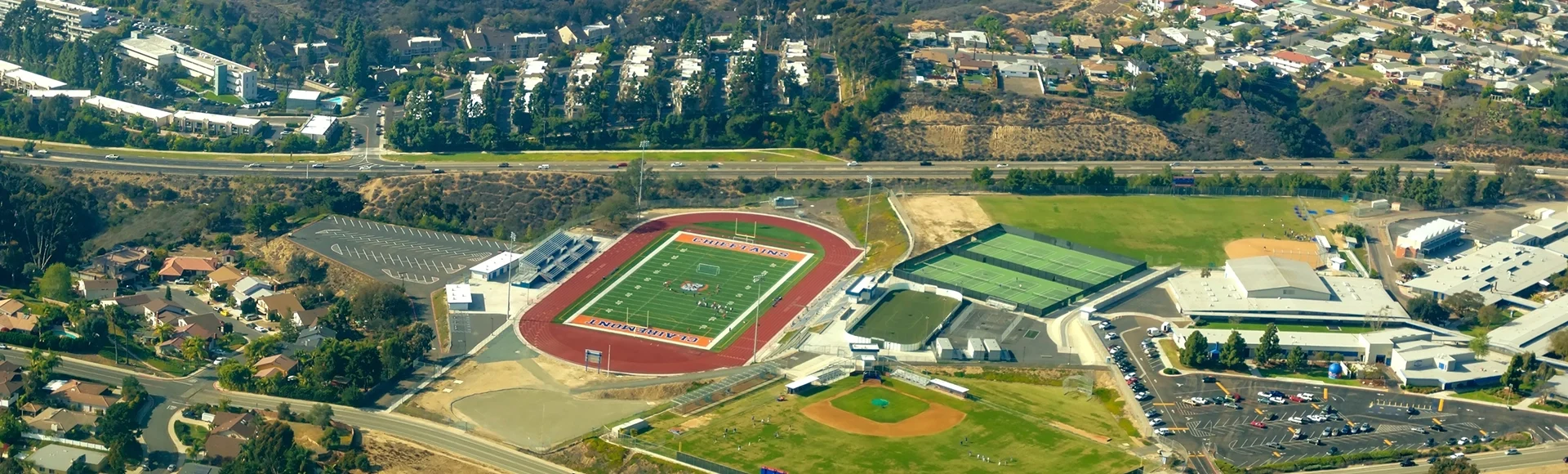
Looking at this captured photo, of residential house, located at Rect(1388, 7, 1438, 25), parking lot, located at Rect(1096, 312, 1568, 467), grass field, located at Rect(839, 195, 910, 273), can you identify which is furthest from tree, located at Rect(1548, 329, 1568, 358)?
residential house, located at Rect(1388, 7, 1438, 25)

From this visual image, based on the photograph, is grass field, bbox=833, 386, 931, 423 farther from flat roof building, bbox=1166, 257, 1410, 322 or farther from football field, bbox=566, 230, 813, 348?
flat roof building, bbox=1166, 257, 1410, 322

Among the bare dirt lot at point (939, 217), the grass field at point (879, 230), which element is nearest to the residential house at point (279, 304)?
the grass field at point (879, 230)

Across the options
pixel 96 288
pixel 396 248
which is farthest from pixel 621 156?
pixel 96 288

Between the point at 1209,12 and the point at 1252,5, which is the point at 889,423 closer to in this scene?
the point at 1209,12

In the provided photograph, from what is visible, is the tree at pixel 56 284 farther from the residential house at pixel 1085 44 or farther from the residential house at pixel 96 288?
the residential house at pixel 1085 44

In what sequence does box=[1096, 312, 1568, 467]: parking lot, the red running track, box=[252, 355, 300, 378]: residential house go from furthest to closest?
1. the red running track
2. box=[252, 355, 300, 378]: residential house
3. box=[1096, 312, 1568, 467]: parking lot

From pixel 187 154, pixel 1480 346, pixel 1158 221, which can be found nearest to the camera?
pixel 1480 346

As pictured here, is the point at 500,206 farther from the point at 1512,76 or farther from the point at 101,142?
the point at 1512,76
